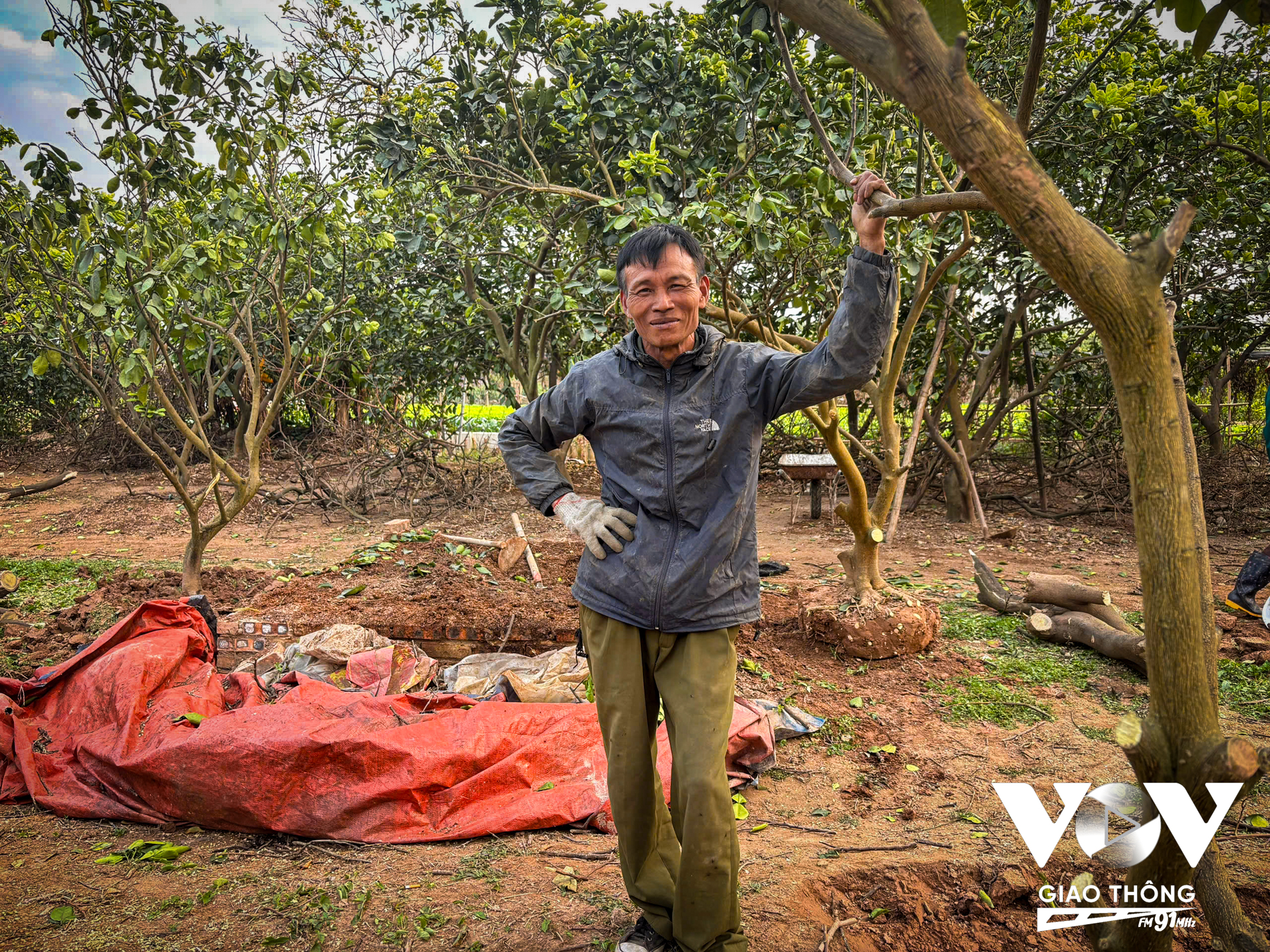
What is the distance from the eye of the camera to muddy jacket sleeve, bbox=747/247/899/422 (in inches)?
68.0

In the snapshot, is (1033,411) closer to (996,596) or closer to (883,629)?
(996,596)

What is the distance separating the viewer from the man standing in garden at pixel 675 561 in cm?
194

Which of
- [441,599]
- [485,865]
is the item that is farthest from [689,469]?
[441,599]

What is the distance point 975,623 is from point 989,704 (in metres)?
1.20

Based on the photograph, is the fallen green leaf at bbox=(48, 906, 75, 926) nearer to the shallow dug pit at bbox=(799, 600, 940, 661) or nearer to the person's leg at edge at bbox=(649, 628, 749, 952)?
the person's leg at edge at bbox=(649, 628, 749, 952)

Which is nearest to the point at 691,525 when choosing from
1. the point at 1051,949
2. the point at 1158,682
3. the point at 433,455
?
the point at 1158,682

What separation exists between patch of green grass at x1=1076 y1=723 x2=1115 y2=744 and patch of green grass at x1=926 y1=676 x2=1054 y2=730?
15 cm

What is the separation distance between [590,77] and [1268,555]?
212 inches

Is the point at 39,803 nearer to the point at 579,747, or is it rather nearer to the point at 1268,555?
the point at 579,747

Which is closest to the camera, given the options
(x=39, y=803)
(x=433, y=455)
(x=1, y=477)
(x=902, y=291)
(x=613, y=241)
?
(x=39, y=803)

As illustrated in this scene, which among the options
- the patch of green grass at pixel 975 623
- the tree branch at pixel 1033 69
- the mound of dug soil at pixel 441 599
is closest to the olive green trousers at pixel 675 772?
the tree branch at pixel 1033 69

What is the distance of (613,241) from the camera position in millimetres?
5523

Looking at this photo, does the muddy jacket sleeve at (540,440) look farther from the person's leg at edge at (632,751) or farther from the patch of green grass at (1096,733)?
the patch of green grass at (1096,733)

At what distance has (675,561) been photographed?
197 cm
